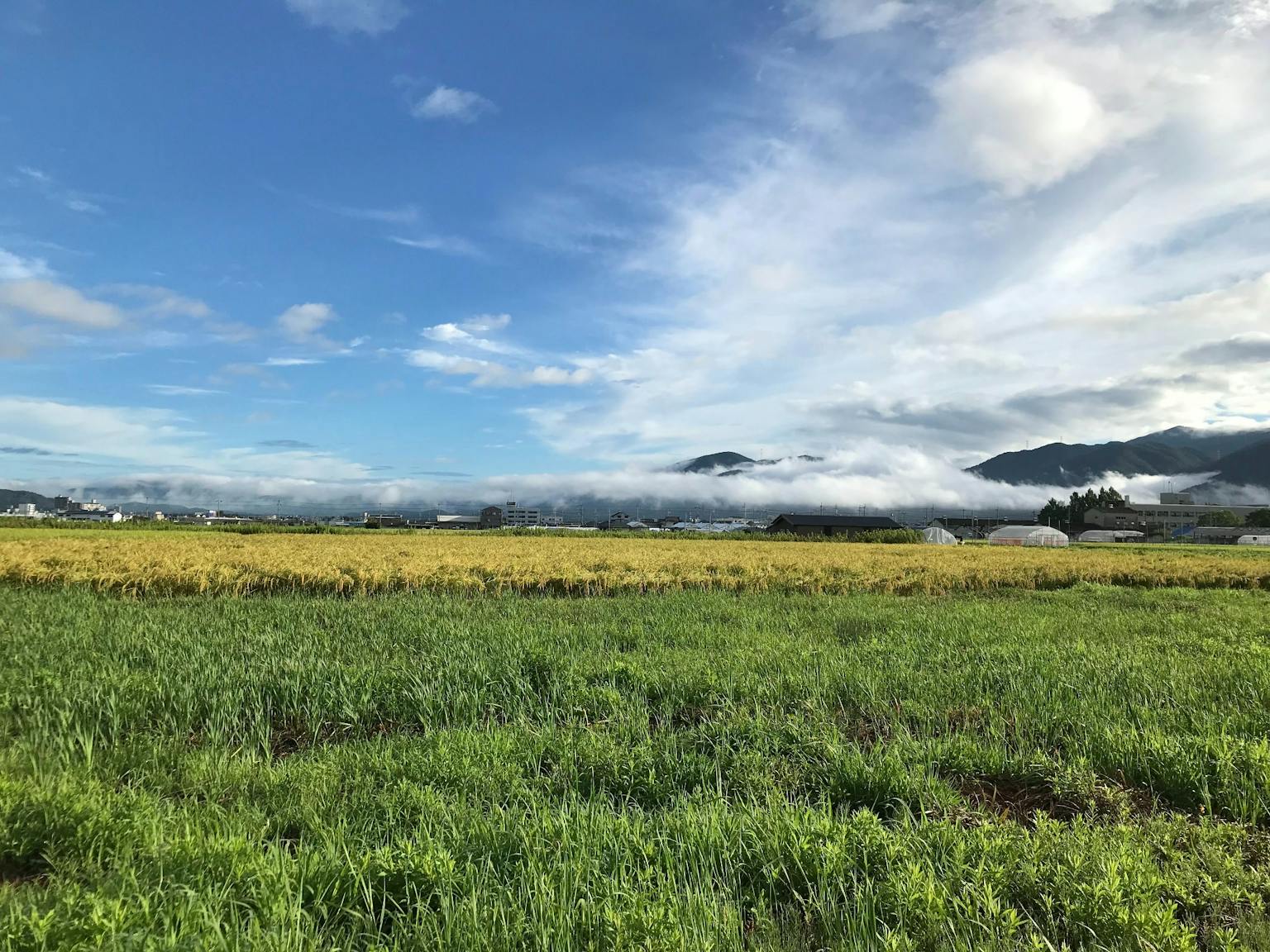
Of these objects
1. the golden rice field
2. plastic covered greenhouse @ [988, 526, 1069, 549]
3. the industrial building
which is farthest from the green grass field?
the industrial building

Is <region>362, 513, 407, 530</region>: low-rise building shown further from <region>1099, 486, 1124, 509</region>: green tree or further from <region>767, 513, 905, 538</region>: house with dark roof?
<region>1099, 486, 1124, 509</region>: green tree

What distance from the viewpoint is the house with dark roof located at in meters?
93.1

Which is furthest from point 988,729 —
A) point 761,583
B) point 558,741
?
point 761,583

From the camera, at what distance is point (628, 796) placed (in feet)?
15.9

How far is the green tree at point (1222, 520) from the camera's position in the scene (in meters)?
176

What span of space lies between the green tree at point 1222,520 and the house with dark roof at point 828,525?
132244 millimetres

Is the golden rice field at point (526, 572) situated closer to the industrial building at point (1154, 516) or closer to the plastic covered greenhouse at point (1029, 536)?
the plastic covered greenhouse at point (1029, 536)

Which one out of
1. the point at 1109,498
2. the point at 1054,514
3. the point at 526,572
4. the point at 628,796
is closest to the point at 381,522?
the point at 526,572

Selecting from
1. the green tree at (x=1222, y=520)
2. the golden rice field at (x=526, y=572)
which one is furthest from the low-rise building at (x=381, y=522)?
the green tree at (x=1222, y=520)

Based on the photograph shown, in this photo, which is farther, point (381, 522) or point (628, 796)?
point (381, 522)

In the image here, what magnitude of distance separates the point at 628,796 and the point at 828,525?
9863 cm

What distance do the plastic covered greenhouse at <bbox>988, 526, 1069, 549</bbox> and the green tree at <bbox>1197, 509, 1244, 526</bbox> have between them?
95792 mm

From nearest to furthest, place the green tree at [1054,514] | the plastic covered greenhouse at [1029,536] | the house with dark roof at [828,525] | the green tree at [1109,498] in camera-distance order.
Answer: the house with dark roof at [828,525], the plastic covered greenhouse at [1029,536], the green tree at [1054,514], the green tree at [1109,498]

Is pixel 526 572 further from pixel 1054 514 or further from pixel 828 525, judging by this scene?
pixel 1054 514
